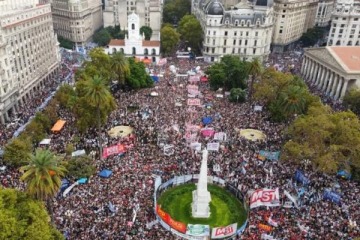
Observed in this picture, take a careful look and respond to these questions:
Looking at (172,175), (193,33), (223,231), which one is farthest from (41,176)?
(193,33)

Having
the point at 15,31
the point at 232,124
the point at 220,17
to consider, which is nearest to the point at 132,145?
the point at 232,124

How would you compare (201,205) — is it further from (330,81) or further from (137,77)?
(330,81)

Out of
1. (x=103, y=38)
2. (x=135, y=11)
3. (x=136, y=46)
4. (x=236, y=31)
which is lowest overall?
(x=103, y=38)

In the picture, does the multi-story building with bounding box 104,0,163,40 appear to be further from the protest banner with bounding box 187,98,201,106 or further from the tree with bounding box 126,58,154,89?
the protest banner with bounding box 187,98,201,106

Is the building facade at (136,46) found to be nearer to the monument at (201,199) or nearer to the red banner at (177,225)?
the monument at (201,199)

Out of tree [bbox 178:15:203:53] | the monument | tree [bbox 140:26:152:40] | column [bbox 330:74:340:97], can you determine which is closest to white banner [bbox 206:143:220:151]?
the monument

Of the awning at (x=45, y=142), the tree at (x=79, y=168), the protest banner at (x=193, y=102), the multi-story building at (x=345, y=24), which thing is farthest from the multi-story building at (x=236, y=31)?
the tree at (x=79, y=168)

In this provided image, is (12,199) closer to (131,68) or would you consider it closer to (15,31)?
(15,31)
